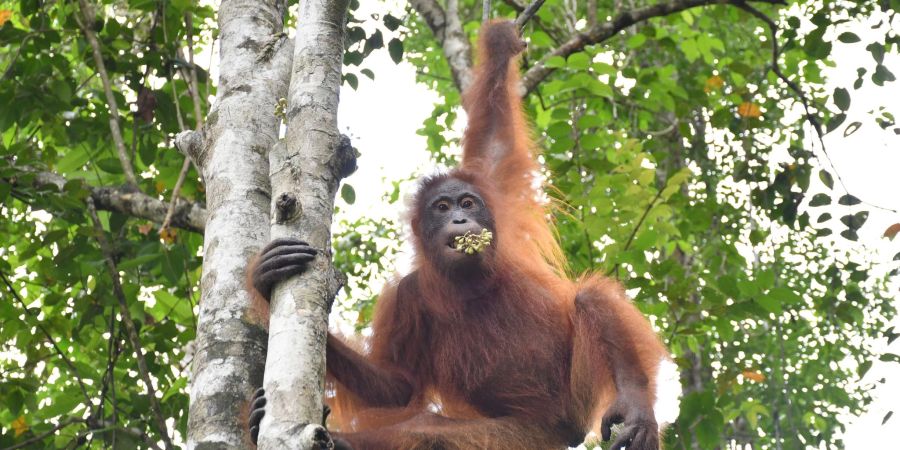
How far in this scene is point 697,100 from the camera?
7.82 meters

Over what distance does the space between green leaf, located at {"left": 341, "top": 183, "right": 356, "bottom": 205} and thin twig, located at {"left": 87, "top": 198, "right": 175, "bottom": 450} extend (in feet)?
5.14

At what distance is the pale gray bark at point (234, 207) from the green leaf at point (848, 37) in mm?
3298

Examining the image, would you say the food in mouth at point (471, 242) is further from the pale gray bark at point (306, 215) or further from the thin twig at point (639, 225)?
the pale gray bark at point (306, 215)

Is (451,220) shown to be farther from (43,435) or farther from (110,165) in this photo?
(43,435)

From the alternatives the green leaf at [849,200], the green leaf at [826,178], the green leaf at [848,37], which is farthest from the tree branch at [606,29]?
the green leaf at [849,200]

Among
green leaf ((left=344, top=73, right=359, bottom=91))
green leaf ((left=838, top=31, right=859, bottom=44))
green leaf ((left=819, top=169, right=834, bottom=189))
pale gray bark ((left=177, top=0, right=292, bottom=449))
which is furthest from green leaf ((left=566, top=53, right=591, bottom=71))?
pale gray bark ((left=177, top=0, right=292, bottom=449))

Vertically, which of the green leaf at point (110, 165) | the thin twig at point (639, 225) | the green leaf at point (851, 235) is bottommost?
the green leaf at point (851, 235)

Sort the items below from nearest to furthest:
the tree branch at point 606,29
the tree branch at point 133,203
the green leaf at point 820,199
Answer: the tree branch at point 133,203, the green leaf at point 820,199, the tree branch at point 606,29

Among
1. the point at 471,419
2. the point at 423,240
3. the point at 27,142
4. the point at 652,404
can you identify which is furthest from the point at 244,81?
the point at 27,142

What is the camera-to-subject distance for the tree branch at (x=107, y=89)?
5.42 m

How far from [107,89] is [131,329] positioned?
1.50 meters

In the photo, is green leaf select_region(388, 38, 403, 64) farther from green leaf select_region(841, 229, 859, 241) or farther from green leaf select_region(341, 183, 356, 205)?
green leaf select_region(841, 229, 859, 241)

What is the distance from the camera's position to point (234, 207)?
375cm

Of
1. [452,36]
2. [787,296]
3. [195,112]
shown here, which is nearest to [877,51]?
[787,296]
